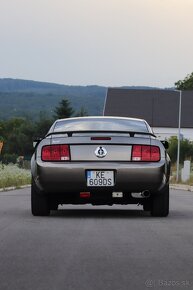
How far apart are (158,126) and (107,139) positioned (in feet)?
335

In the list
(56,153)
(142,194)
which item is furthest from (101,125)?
(142,194)

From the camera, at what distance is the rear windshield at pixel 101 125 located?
1416cm

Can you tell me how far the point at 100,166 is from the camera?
43.1 ft

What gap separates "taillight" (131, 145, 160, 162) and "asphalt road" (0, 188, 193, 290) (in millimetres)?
897

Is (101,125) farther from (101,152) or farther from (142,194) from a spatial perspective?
(142,194)

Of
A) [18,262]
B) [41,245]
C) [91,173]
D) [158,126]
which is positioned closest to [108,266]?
[18,262]

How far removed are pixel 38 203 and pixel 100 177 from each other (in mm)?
1229

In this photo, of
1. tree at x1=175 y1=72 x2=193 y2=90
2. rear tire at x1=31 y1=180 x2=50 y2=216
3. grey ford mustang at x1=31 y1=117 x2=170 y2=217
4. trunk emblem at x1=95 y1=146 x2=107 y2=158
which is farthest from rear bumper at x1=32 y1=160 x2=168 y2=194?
tree at x1=175 y1=72 x2=193 y2=90

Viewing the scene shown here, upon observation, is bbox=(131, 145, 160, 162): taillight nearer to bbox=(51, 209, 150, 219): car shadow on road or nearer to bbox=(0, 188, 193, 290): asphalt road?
bbox=(0, 188, 193, 290): asphalt road

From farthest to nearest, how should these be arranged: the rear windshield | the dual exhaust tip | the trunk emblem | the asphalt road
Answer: the rear windshield → the dual exhaust tip → the trunk emblem → the asphalt road

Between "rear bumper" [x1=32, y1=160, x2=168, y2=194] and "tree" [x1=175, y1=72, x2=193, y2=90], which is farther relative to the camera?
"tree" [x1=175, y1=72, x2=193, y2=90]

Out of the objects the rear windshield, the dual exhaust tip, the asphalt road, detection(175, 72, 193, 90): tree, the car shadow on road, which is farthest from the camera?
detection(175, 72, 193, 90): tree

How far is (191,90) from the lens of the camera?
123750 mm

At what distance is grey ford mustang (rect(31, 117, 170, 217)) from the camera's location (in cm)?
1312
